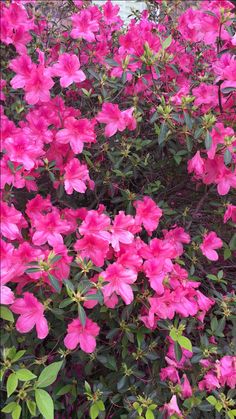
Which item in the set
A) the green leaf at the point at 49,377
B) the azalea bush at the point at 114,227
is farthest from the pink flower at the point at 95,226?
the green leaf at the point at 49,377

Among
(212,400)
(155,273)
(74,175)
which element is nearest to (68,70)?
(74,175)

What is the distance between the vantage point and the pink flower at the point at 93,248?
136cm

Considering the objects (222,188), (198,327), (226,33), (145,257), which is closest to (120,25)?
(226,33)

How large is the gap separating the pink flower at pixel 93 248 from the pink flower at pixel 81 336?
0.61 feet

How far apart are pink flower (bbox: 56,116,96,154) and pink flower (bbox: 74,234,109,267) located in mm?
320

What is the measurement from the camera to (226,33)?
1720 mm

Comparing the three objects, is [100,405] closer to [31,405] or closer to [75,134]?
[31,405]

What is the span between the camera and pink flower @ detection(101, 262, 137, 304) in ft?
4.30

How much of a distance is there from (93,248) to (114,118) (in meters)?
0.49

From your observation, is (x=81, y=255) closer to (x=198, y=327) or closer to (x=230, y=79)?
(x=198, y=327)

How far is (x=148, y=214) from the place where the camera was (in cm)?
156

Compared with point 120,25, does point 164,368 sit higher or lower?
lower

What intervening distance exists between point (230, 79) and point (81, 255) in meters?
0.80

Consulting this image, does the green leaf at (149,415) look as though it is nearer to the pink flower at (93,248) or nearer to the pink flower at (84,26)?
the pink flower at (93,248)
